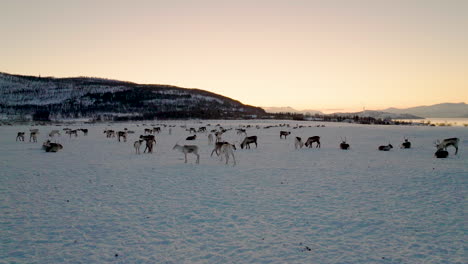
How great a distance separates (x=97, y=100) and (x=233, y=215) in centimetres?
17470

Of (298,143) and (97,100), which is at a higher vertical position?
(97,100)

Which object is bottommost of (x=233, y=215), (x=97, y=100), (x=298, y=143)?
(x=233, y=215)

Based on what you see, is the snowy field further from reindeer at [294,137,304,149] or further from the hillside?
the hillside

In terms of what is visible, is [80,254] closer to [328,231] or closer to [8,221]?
[8,221]

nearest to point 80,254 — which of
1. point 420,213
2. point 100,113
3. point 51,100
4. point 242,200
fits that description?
point 242,200

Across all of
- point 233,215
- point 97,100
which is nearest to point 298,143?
→ point 233,215

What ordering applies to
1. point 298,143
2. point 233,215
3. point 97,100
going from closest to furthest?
1. point 233,215
2. point 298,143
3. point 97,100

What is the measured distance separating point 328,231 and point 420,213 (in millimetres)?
3447

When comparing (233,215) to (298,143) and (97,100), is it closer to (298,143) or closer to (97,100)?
(298,143)

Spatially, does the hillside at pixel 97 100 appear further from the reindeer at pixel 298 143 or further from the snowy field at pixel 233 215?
the snowy field at pixel 233 215

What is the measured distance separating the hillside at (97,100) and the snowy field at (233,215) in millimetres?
117532

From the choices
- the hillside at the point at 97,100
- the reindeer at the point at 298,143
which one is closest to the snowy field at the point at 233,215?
the reindeer at the point at 298,143

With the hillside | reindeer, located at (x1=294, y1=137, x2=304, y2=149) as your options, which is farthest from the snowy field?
the hillside

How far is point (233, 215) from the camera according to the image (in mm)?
8906
